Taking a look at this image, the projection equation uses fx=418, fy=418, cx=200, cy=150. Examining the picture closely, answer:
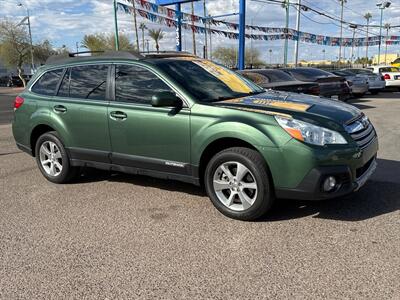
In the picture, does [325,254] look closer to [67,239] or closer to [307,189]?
[307,189]

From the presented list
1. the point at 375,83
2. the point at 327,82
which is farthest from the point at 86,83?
the point at 375,83

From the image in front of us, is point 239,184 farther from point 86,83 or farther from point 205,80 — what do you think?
point 86,83

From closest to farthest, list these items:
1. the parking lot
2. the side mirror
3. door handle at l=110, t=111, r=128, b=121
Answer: the parking lot, the side mirror, door handle at l=110, t=111, r=128, b=121

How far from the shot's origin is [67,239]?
4027 millimetres

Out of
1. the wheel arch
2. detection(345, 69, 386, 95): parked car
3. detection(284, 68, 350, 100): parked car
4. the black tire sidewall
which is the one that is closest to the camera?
the wheel arch

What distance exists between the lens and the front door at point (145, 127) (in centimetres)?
461

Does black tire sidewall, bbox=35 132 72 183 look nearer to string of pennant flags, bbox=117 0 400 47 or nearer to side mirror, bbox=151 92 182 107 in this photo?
side mirror, bbox=151 92 182 107

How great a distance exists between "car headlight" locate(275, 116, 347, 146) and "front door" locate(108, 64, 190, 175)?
43.9 inches

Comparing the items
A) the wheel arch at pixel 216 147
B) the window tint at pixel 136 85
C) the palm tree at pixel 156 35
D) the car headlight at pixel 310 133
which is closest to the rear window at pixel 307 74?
the window tint at pixel 136 85

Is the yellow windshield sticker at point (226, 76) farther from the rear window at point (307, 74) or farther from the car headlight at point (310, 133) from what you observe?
the rear window at point (307, 74)

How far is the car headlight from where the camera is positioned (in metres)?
3.94

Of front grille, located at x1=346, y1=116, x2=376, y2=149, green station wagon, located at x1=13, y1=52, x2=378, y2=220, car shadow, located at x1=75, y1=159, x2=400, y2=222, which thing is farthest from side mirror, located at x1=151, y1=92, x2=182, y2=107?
front grille, located at x1=346, y1=116, x2=376, y2=149

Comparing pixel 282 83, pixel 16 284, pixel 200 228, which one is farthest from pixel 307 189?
pixel 282 83

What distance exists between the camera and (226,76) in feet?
17.9
